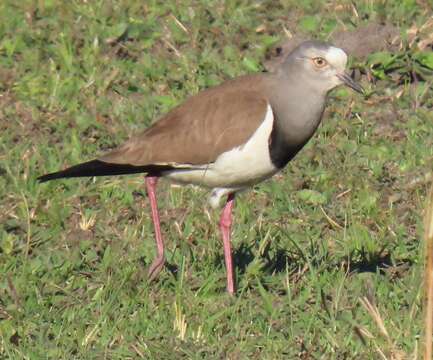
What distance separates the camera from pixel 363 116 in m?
9.11

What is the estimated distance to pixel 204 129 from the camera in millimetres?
6887

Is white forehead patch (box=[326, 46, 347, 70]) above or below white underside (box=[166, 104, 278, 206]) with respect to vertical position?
above

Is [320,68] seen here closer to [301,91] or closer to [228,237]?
[301,91]

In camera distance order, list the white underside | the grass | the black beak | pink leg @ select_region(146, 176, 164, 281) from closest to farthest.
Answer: the grass → the white underside → pink leg @ select_region(146, 176, 164, 281) → the black beak

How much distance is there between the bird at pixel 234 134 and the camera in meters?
6.73

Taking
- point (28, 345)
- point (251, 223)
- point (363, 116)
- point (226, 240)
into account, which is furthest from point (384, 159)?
point (28, 345)

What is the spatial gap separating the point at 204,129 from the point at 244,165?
0.31 metres

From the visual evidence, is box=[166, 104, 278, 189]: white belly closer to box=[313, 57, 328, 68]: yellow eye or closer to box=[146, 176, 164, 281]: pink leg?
box=[146, 176, 164, 281]: pink leg

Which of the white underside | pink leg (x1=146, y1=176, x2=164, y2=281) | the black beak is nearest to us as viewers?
the white underside

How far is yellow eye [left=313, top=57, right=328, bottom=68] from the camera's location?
7.01 m

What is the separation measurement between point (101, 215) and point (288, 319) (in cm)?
186

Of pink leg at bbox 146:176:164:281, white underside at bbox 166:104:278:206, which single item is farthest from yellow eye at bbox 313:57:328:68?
pink leg at bbox 146:176:164:281

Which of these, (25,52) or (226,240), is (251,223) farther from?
(25,52)

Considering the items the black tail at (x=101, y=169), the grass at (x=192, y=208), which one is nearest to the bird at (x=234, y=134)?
the black tail at (x=101, y=169)
